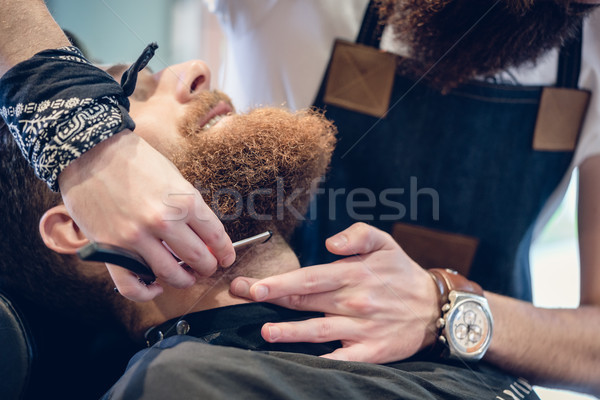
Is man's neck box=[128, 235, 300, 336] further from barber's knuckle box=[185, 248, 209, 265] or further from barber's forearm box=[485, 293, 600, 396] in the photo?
barber's forearm box=[485, 293, 600, 396]

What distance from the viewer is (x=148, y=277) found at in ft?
2.39

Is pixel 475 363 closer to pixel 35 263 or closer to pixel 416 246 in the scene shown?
pixel 416 246

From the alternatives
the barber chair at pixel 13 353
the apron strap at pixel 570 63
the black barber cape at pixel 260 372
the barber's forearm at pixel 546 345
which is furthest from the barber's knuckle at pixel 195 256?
the apron strap at pixel 570 63

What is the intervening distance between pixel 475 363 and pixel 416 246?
17.9 inches

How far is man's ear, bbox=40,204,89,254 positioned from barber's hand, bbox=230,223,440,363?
330mm

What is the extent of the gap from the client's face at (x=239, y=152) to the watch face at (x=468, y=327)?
0.44 metres

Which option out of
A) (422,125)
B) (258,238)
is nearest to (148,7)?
(422,125)

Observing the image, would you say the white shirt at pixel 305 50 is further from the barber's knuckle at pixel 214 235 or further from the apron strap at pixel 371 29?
the barber's knuckle at pixel 214 235

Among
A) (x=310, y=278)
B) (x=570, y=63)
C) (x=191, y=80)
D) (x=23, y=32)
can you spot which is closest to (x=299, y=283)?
(x=310, y=278)

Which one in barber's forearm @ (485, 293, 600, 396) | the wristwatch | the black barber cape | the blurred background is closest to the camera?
the black barber cape

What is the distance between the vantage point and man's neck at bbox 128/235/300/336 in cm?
91

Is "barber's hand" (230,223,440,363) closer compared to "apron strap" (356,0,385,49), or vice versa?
"barber's hand" (230,223,440,363)

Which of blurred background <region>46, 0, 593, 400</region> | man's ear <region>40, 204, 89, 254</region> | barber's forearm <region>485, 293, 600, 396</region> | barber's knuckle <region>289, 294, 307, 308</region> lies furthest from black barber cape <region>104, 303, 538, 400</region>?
blurred background <region>46, 0, 593, 400</region>

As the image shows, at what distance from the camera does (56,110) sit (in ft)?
2.23
